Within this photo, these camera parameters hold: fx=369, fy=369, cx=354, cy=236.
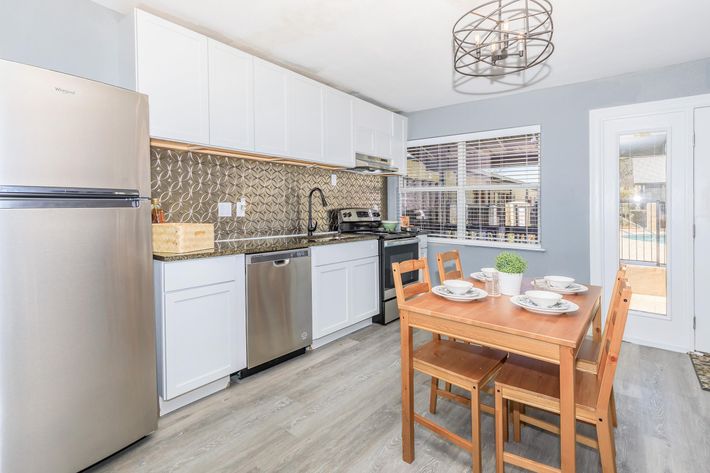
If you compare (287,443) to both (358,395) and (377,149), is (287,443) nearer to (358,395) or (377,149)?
(358,395)

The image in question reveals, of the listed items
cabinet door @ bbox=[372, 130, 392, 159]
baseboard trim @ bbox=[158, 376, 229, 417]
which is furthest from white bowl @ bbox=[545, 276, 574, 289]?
cabinet door @ bbox=[372, 130, 392, 159]

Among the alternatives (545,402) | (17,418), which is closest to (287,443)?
(17,418)

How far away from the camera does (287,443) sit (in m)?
1.95

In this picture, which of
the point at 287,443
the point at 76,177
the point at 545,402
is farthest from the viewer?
the point at 287,443

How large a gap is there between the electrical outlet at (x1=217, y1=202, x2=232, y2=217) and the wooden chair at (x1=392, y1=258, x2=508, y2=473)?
1.74 meters

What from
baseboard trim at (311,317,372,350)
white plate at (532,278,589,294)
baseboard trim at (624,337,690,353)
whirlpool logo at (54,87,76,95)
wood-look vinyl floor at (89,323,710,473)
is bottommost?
wood-look vinyl floor at (89,323,710,473)

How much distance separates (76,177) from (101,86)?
445 millimetres

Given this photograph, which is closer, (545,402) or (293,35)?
(545,402)

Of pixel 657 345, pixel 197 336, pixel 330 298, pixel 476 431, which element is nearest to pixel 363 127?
pixel 330 298

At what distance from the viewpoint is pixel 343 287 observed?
3.39 metres

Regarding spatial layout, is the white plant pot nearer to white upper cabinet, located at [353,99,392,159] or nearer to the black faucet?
the black faucet

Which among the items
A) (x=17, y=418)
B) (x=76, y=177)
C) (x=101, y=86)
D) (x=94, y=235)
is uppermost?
(x=101, y=86)

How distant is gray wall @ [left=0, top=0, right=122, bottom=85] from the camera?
1.98 meters

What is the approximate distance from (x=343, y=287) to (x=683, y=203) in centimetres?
302
